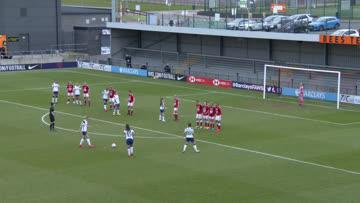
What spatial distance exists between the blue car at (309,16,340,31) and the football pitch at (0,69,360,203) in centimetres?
1216

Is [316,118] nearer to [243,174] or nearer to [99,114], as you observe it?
[99,114]

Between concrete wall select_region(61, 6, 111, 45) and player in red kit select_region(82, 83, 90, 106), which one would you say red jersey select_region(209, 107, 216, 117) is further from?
concrete wall select_region(61, 6, 111, 45)

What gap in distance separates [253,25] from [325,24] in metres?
8.36

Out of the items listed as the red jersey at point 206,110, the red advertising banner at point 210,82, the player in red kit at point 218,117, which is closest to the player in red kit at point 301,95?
the red advertising banner at point 210,82

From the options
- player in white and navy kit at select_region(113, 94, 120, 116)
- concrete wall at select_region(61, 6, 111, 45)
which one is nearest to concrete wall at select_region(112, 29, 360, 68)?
Answer: concrete wall at select_region(61, 6, 111, 45)

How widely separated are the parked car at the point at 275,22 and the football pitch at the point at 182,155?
14.3 metres

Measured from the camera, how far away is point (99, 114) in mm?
52188

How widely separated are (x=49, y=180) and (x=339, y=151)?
52.7 feet

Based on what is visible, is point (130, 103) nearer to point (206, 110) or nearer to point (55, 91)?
point (206, 110)

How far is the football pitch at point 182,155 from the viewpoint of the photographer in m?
30.3

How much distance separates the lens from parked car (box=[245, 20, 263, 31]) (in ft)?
247

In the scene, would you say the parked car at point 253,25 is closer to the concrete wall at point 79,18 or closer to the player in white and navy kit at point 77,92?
the player in white and navy kit at point 77,92

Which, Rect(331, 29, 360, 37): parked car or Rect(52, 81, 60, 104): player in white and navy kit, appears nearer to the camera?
Rect(52, 81, 60, 104): player in white and navy kit

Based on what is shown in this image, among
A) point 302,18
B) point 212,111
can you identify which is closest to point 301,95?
point 212,111
